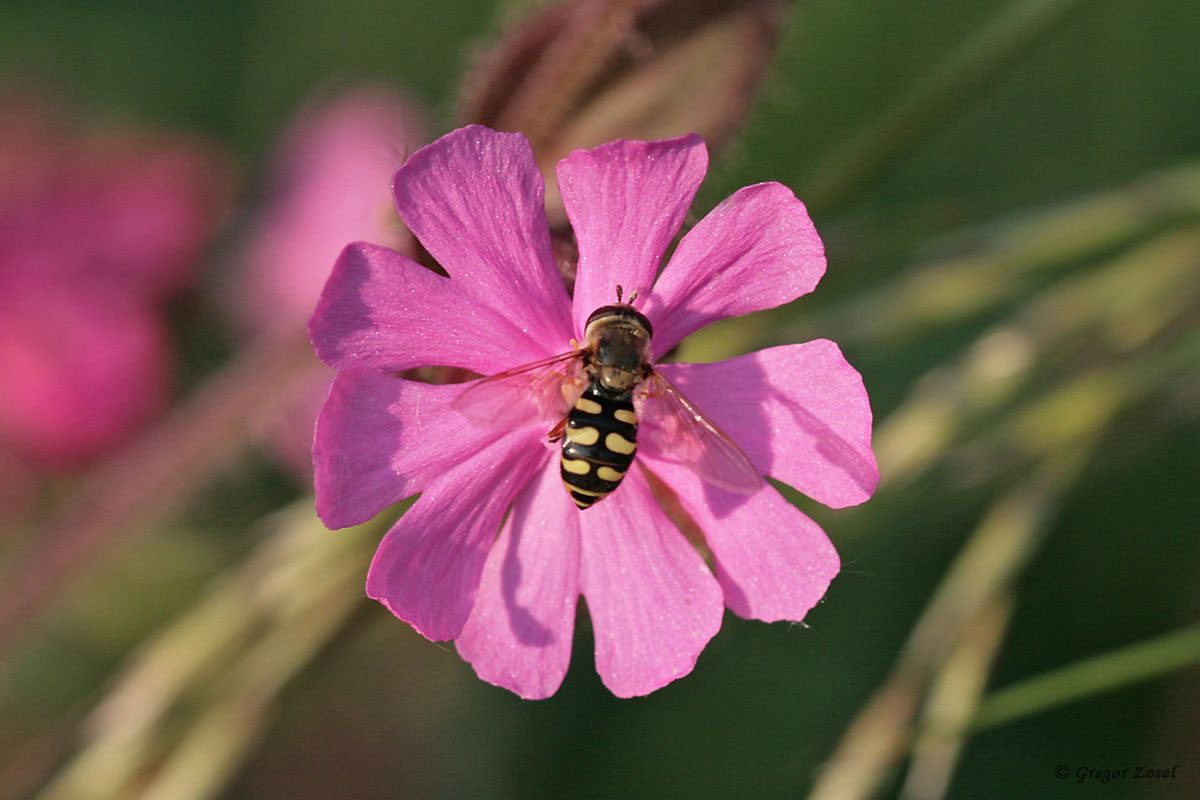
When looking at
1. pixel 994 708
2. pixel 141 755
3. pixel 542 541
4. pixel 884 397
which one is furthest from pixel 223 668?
pixel 884 397

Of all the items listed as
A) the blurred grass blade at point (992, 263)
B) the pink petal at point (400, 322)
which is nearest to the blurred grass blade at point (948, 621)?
the blurred grass blade at point (992, 263)

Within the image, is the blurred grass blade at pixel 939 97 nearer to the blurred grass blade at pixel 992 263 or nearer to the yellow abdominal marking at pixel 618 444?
the blurred grass blade at pixel 992 263

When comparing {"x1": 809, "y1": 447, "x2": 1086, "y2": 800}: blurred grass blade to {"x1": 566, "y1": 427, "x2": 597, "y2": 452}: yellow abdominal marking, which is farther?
{"x1": 809, "y1": 447, "x2": 1086, "y2": 800}: blurred grass blade

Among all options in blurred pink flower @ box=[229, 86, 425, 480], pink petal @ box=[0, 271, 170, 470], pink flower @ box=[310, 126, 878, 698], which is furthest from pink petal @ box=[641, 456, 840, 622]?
blurred pink flower @ box=[229, 86, 425, 480]

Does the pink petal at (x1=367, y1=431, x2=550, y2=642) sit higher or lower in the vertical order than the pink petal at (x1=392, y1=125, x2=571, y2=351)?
lower

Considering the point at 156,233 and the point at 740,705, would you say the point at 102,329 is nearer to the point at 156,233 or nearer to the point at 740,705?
the point at 156,233

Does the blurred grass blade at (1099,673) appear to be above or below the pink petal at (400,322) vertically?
below

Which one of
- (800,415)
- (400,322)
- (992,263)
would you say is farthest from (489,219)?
(992,263)

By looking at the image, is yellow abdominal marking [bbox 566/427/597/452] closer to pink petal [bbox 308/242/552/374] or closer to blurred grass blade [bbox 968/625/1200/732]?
A: pink petal [bbox 308/242/552/374]
